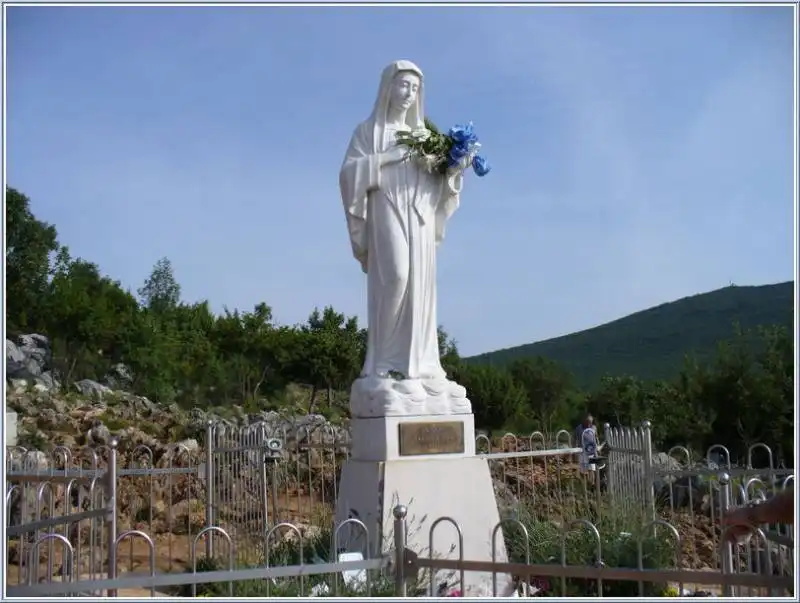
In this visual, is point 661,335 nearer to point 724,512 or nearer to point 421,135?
point 421,135

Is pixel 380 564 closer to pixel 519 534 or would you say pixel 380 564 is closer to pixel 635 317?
pixel 519 534

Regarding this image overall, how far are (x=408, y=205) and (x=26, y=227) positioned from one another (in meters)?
26.9

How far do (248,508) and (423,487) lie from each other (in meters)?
3.82

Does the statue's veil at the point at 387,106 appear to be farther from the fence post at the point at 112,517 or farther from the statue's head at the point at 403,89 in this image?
the fence post at the point at 112,517

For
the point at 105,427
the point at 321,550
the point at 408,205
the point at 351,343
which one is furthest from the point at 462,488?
the point at 351,343

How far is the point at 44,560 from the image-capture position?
7.95m

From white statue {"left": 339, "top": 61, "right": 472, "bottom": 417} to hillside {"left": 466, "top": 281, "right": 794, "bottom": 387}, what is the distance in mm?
32329

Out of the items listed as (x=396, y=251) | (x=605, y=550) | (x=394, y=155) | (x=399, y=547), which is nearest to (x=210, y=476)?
(x=396, y=251)

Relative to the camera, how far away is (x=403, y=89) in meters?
6.71

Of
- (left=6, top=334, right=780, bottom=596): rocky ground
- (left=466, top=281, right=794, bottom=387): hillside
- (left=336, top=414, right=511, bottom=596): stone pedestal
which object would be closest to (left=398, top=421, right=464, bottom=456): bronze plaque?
(left=336, top=414, right=511, bottom=596): stone pedestal

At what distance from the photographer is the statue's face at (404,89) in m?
6.71

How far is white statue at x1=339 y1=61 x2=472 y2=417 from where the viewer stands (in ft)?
21.1

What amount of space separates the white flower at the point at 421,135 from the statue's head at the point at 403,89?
9.1 inches

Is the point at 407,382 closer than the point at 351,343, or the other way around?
the point at 407,382
